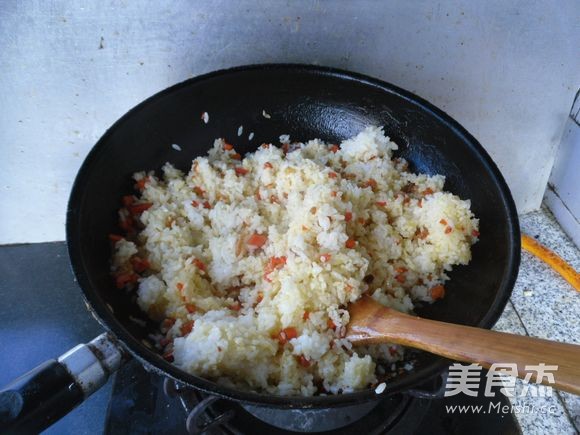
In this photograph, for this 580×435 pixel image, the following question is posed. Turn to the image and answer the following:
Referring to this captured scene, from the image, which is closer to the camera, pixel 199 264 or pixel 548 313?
pixel 199 264

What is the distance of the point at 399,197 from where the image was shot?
4.47 feet

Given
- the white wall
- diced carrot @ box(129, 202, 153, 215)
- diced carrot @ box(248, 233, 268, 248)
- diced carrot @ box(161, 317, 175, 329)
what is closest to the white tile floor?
the white wall

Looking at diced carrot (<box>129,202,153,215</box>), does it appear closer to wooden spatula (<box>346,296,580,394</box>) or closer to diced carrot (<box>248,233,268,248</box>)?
diced carrot (<box>248,233,268,248</box>)

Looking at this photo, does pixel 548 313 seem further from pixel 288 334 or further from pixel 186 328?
pixel 186 328

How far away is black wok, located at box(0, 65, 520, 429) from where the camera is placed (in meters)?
1.08

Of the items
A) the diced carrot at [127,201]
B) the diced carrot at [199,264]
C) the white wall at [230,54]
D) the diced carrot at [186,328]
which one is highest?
the white wall at [230,54]

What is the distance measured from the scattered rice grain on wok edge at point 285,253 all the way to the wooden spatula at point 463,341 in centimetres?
4

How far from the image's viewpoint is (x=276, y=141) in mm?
1557

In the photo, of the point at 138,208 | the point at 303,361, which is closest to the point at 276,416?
the point at 303,361

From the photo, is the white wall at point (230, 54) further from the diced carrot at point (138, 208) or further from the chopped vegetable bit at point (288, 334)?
the chopped vegetable bit at point (288, 334)

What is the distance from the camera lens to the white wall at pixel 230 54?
4.56 ft

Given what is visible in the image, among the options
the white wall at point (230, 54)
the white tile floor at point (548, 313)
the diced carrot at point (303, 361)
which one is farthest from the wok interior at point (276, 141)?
the white tile floor at point (548, 313)

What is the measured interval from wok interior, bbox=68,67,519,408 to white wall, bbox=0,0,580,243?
0.44 ft

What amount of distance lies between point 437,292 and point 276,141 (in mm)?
644
